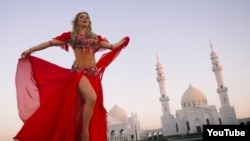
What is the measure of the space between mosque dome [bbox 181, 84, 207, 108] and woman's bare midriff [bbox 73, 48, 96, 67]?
3973 cm

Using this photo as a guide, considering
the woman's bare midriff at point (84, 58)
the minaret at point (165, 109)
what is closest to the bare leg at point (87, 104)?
the woman's bare midriff at point (84, 58)

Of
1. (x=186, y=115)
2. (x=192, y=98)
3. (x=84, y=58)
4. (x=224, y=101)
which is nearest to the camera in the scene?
(x=84, y=58)

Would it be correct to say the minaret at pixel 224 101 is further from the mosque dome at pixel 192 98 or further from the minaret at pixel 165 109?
the minaret at pixel 165 109

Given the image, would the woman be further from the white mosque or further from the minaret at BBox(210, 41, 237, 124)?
the minaret at BBox(210, 41, 237, 124)

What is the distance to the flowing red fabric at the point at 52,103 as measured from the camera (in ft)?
10.3

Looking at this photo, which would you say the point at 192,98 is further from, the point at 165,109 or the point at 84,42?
the point at 84,42

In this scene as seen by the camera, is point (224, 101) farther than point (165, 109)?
No

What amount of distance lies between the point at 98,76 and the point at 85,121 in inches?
27.2

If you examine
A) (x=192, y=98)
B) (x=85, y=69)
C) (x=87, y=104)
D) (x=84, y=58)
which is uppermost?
(x=192, y=98)

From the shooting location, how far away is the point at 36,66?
3594 mm

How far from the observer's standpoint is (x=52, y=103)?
3.30 meters

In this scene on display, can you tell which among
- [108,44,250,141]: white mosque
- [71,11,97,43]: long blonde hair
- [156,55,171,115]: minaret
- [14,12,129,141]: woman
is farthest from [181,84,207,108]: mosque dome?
[71,11,97,43]: long blonde hair

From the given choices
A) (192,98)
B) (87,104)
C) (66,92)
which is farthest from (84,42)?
(192,98)

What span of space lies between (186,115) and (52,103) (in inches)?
1545
